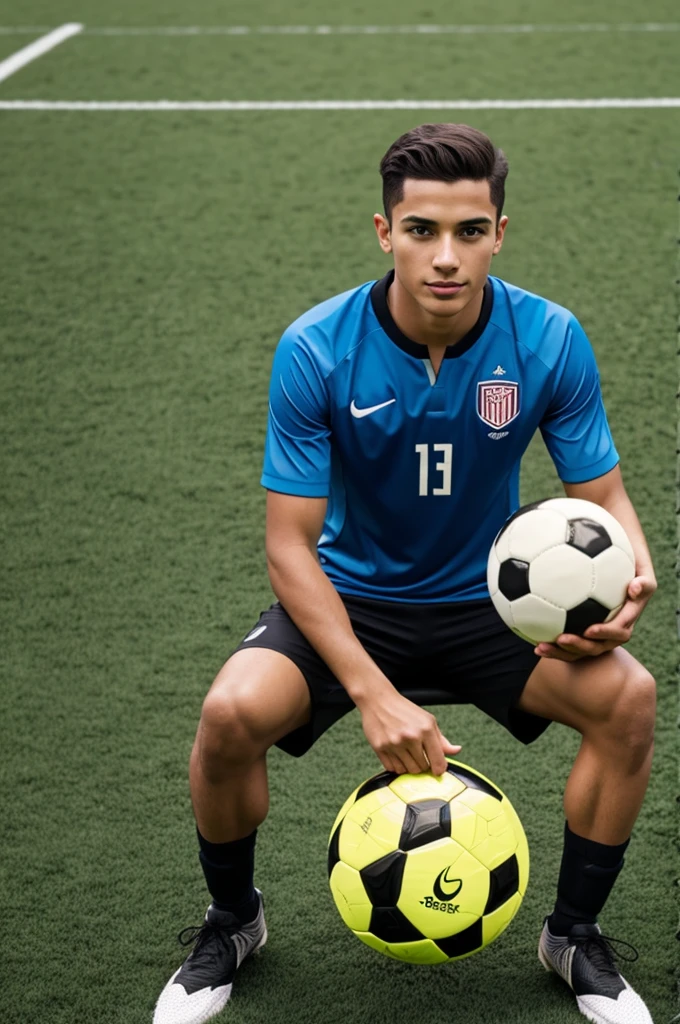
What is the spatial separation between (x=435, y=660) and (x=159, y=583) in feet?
5.00

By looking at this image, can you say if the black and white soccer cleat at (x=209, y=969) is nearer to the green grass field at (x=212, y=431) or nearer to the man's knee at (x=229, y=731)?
the green grass field at (x=212, y=431)

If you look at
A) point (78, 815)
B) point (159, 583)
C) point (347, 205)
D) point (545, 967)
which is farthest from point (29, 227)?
point (545, 967)

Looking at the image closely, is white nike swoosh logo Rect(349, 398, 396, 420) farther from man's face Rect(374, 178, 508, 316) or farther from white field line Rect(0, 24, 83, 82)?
white field line Rect(0, 24, 83, 82)

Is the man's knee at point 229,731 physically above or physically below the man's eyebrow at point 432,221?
below

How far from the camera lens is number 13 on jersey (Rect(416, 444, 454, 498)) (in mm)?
2559

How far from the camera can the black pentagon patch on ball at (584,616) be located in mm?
2268

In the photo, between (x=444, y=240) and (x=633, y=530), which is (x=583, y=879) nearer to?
(x=633, y=530)

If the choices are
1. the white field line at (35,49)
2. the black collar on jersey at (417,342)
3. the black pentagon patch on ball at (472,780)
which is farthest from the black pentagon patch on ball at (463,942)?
the white field line at (35,49)

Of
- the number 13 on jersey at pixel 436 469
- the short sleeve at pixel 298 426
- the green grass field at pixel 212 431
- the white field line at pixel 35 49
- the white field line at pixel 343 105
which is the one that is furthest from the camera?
the white field line at pixel 35 49

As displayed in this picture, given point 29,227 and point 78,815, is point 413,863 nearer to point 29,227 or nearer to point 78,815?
point 78,815

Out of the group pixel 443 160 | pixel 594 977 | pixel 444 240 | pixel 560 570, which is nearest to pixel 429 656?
pixel 560 570

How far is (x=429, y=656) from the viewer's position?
2572mm

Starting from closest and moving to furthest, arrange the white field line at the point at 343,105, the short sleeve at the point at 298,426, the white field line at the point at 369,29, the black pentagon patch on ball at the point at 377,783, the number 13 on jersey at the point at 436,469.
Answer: the black pentagon patch on ball at the point at 377,783, the short sleeve at the point at 298,426, the number 13 on jersey at the point at 436,469, the white field line at the point at 343,105, the white field line at the point at 369,29

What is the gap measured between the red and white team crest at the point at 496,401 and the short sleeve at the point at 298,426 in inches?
11.7
